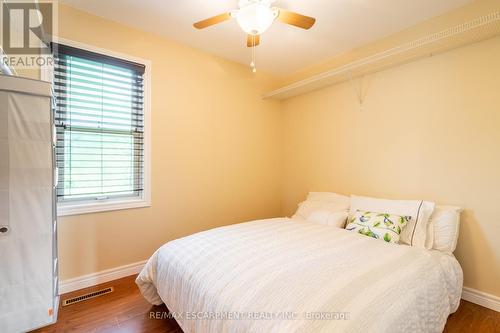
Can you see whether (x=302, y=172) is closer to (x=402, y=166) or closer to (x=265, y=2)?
(x=402, y=166)

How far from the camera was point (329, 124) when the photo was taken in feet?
9.45

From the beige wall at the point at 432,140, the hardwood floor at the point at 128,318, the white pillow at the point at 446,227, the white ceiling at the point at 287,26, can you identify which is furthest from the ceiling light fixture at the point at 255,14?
the hardwood floor at the point at 128,318

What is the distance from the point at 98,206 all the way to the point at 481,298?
3365 millimetres

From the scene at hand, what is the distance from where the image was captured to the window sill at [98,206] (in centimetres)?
197

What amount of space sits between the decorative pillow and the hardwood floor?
68 cm

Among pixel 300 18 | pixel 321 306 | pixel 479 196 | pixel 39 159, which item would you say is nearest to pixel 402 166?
pixel 479 196

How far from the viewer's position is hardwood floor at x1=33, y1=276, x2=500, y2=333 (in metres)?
1.59

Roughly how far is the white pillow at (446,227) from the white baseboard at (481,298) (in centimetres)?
44

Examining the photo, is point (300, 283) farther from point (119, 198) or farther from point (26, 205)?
point (119, 198)

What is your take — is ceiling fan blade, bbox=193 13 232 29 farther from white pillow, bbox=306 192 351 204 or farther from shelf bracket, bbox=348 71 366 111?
white pillow, bbox=306 192 351 204

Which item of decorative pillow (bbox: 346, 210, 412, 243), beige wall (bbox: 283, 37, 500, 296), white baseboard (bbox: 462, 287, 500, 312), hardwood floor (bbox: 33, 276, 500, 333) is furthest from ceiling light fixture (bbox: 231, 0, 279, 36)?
white baseboard (bbox: 462, 287, 500, 312)

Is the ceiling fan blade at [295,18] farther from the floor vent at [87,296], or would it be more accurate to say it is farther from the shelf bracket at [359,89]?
the floor vent at [87,296]

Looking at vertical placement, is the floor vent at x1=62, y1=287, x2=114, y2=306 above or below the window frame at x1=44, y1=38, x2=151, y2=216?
below

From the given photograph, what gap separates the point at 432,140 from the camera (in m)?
2.09
